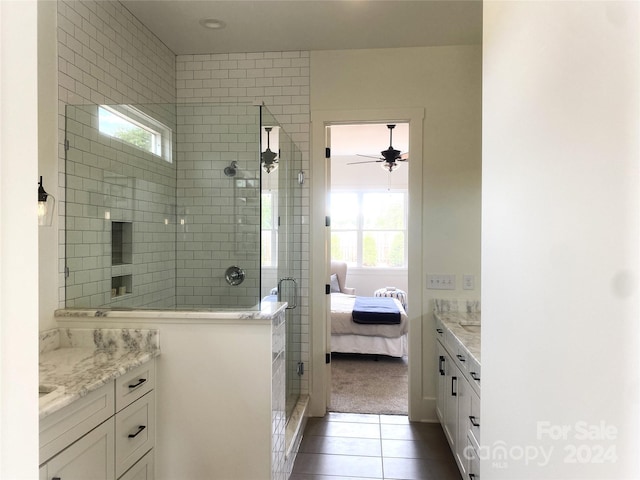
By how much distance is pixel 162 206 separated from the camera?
2.75 metres

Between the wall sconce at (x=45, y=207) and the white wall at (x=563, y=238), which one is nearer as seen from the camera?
the white wall at (x=563, y=238)

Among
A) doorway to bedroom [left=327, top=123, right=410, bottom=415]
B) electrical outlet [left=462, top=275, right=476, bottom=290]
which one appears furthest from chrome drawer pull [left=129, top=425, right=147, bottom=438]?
doorway to bedroom [left=327, top=123, right=410, bottom=415]

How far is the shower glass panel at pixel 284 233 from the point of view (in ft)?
8.15

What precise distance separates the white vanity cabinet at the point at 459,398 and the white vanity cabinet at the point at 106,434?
5.36ft

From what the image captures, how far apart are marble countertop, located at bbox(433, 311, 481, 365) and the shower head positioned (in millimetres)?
1799

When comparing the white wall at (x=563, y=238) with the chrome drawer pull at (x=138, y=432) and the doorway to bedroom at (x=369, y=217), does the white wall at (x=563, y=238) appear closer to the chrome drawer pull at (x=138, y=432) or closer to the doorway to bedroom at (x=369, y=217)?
the chrome drawer pull at (x=138, y=432)

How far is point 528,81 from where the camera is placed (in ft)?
2.72

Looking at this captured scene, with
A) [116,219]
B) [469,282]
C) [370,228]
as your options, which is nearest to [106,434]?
[116,219]

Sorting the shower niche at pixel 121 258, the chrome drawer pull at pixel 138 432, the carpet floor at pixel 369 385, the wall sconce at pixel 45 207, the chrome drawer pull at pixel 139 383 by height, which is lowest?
the carpet floor at pixel 369 385

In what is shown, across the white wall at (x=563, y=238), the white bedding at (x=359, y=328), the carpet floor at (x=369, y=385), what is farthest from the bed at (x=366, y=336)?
the white wall at (x=563, y=238)

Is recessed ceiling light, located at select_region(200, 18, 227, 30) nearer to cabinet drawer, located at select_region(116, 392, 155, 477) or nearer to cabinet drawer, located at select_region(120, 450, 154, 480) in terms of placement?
cabinet drawer, located at select_region(116, 392, 155, 477)

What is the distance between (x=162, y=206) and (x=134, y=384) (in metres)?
1.36

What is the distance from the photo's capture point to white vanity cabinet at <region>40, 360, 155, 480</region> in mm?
1333
